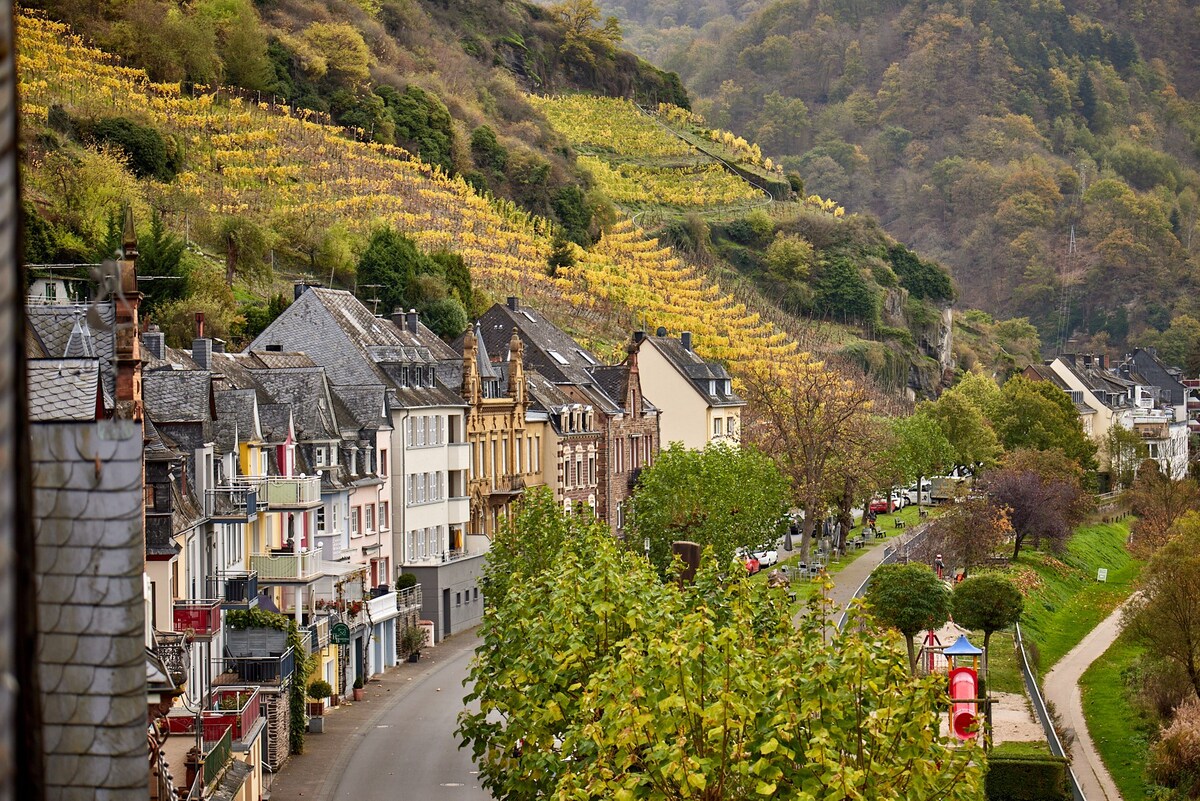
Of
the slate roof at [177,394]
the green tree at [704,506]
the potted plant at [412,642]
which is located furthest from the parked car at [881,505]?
the slate roof at [177,394]

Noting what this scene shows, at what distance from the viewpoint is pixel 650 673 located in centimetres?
2284

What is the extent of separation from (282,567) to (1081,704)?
28.5m

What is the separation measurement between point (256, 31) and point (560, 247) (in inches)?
1035

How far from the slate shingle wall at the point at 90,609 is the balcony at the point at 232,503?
106 feet

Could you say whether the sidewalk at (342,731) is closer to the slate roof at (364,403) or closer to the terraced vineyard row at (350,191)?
the slate roof at (364,403)

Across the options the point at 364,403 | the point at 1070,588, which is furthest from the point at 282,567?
the point at 1070,588

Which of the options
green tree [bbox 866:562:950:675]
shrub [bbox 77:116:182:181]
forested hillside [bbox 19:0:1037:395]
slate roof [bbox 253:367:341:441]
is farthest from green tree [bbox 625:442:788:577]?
shrub [bbox 77:116:182:181]

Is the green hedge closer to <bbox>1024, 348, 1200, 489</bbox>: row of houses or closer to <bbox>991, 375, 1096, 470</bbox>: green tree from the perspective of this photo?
<bbox>991, 375, 1096, 470</bbox>: green tree

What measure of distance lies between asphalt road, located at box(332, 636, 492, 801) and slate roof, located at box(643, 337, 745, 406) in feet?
133

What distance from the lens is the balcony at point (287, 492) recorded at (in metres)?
46.3

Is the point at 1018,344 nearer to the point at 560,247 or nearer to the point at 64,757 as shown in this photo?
the point at 560,247

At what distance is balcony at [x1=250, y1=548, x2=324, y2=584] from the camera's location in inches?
1780

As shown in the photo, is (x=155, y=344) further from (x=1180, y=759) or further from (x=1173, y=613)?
(x=1173, y=613)

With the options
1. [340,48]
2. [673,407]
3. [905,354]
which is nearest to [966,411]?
[673,407]
